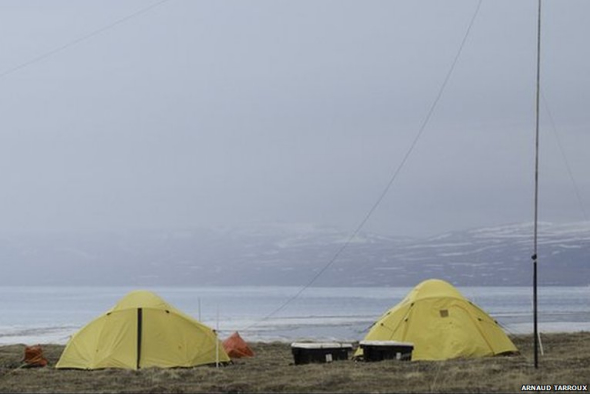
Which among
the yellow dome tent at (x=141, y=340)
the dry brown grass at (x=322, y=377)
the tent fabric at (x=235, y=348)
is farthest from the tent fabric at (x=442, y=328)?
the yellow dome tent at (x=141, y=340)

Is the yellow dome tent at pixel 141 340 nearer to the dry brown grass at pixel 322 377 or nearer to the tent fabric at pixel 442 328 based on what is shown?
the dry brown grass at pixel 322 377

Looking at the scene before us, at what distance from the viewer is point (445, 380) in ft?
68.3

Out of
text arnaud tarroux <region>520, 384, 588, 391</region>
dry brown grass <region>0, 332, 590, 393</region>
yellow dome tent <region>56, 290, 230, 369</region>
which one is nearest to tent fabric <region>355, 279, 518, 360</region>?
dry brown grass <region>0, 332, 590, 393</region>

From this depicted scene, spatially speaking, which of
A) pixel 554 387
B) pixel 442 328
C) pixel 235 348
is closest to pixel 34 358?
pixel 235 348

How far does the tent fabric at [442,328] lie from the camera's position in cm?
2628

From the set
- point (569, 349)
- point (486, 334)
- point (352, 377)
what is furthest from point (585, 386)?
point (569, 349)

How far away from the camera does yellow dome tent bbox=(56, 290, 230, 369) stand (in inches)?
988

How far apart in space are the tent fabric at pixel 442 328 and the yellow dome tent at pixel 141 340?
12.3 ft

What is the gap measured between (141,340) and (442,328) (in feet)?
23.1

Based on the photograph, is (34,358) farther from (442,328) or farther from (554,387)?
(554,387)

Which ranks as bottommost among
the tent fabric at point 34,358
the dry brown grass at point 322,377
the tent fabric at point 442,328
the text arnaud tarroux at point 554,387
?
the text arnaud tarroux at point 554,387

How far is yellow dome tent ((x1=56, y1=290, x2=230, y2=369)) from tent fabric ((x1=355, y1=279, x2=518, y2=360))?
12.3 ft

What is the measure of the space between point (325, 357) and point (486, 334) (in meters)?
4.10

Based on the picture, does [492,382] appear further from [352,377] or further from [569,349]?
[569,349]
